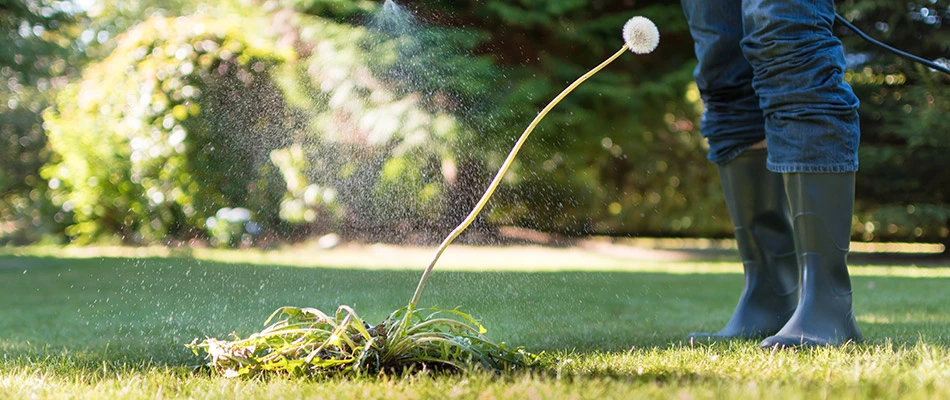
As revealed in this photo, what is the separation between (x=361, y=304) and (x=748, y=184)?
1.26 meters

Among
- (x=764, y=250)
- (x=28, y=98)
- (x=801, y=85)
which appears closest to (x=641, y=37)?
(x=801, y=85)

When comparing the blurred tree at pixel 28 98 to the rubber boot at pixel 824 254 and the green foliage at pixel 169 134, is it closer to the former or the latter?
the green foliage at pixel 169 134

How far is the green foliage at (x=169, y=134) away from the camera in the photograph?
666 cm

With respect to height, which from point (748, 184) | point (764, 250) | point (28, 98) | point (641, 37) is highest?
point (28, 98)

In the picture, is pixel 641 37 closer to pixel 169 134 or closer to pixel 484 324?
pixel 484 324

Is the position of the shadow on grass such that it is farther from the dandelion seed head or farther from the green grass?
the dandelion seed head

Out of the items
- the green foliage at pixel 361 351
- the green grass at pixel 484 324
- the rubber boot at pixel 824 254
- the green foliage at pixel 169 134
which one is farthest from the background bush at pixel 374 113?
the green foliage at pixel 361 351

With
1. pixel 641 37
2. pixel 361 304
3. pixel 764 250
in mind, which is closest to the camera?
pixel 641 37

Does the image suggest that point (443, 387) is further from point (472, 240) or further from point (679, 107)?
point (679, 107)

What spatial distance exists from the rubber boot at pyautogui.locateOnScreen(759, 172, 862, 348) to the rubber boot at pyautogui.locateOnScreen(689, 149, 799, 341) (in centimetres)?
26

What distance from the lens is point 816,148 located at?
156 cm

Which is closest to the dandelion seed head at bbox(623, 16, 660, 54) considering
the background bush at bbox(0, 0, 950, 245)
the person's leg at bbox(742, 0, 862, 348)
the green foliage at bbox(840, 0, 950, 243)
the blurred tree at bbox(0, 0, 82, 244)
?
the person's leg at bbox(742, 0, 862, 348)

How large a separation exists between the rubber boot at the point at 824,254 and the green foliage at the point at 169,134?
5.35 metres

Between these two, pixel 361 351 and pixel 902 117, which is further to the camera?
pixel 902 117
